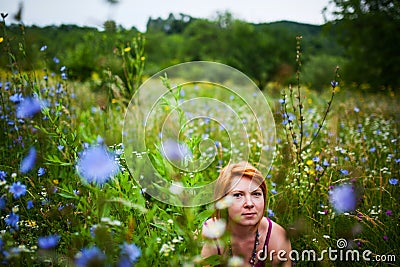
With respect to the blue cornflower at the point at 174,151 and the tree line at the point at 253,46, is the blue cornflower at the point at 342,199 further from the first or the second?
the blue cornflower at the point at 174,151

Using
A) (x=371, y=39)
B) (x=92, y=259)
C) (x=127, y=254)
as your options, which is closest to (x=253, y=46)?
(x=371, y=39)

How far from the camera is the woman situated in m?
1.79

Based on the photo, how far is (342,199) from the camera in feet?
7.54

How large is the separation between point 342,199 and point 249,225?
751 millimetres

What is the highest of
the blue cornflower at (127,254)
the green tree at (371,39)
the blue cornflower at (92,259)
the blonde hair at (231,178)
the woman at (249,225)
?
the green tree at (371,39)

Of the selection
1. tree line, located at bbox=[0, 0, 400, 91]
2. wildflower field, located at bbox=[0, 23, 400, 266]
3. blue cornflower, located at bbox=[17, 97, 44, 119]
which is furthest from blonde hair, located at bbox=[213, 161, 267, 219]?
blue cornflower, located at bbox=[17, 97, 44, 119]

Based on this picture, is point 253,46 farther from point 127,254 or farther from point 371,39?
point 127,254

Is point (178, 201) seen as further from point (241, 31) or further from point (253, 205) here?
point (241, 31)

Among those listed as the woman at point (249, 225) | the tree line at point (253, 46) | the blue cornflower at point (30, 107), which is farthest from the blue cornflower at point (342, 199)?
the blue cornflower at point (30, 107)

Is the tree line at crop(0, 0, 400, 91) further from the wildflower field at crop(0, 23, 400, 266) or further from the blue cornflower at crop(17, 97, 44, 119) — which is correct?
the wildflower field at crop(0, 23, 400, 266)

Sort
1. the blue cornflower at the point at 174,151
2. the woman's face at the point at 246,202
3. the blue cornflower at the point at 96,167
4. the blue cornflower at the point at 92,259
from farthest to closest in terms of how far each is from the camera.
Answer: the blue cornflower at the point at 174,151 < the woman's face at the point at 246,202 < the blue cornflower at the point at 96,167 < the blue cornflower at the point at 92,259

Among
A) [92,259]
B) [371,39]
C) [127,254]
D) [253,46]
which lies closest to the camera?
[92,259]

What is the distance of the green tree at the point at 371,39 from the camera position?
7.27 m

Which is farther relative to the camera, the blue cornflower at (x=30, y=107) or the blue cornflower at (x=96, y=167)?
the blue cornflower at (x=30, y=107)
